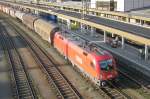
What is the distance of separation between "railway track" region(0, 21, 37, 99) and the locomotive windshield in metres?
7.10

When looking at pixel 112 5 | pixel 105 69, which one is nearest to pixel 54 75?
pixel 105 69

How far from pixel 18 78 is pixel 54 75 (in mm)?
4237

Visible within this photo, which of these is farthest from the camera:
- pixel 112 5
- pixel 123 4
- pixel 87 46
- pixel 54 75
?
pixel 112 5

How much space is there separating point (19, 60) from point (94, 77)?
55.2 feet

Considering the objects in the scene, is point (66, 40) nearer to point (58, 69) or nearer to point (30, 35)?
point (58, 69)

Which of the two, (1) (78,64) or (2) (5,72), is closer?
(1) (78,64)

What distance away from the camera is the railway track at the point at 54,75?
27969 mm

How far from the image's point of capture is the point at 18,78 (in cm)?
3397

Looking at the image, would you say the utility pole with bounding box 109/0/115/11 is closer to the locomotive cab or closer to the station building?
the station building

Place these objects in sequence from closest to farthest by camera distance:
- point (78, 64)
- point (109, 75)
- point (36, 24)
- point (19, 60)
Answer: point (109, 75) < point (78, 64) < point (19, 60) < point (36, 24)

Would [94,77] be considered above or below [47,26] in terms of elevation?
below

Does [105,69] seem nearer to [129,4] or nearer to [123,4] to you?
[123,4]

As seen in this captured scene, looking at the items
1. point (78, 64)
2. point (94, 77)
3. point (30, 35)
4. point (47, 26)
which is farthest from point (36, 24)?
point (94, 77)

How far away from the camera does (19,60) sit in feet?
138
